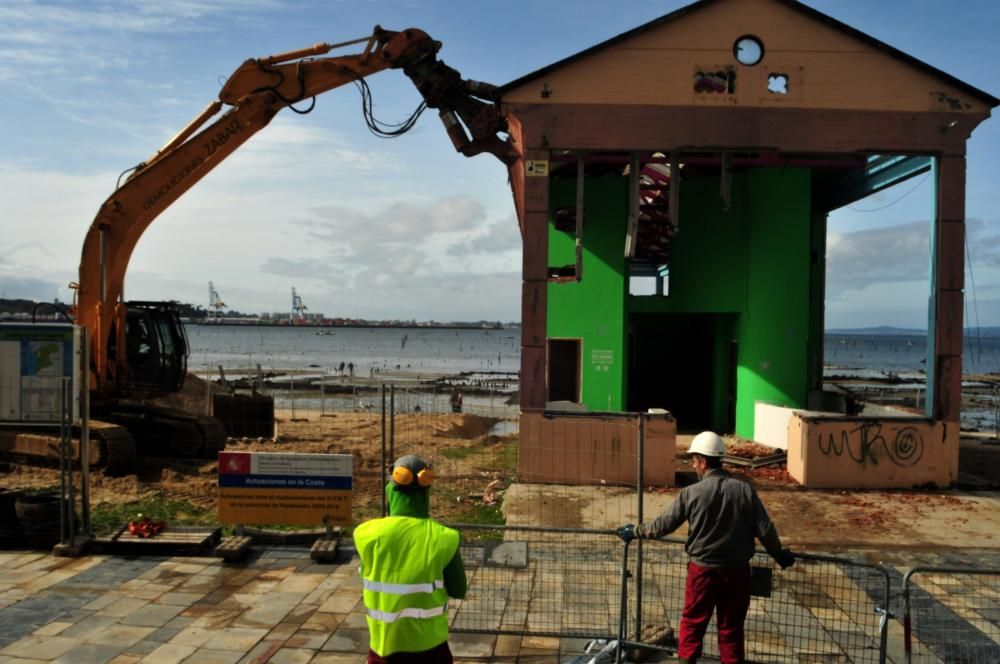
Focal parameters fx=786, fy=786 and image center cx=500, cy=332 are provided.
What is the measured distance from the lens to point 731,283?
18.5 metres

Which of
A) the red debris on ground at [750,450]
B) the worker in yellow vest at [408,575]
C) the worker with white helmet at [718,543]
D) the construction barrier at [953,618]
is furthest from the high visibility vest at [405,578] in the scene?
the red debris on ground at [750,450]

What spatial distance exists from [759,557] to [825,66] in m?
8.99

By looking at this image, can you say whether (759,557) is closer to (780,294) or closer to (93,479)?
(780,294)

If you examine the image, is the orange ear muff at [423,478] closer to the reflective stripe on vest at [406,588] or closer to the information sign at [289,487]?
the reflective stripe on vest at [406,588]

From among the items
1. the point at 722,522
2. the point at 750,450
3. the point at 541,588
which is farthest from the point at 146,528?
the point at 750,450

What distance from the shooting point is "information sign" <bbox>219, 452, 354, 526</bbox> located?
363 inches

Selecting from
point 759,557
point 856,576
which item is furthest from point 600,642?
point 856,576

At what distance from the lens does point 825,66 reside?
13.6 m

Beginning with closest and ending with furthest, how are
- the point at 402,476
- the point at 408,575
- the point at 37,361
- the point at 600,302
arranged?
the point at 408,575 < the point at 402,476 < the point at 37,361 < the point at 600,302

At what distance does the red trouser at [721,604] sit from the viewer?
5.38 m

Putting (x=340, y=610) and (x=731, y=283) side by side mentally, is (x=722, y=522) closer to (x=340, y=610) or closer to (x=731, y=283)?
(x=340, y=610)

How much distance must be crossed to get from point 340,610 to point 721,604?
11.9 feet

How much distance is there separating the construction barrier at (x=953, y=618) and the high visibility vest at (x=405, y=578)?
370cm

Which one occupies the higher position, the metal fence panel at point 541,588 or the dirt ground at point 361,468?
the metal fence panel at point 541,588
